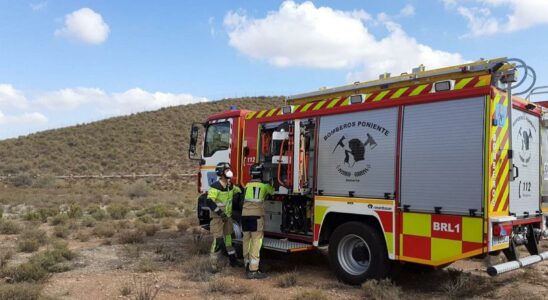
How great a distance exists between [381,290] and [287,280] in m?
1.55

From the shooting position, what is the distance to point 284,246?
792cm

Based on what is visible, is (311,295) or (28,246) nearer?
(311,295)

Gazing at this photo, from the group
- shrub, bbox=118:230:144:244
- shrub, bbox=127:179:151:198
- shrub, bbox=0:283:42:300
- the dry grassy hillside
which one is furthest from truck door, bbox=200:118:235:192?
the dry grassy hillside

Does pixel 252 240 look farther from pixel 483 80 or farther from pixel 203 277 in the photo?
pixel 483 80

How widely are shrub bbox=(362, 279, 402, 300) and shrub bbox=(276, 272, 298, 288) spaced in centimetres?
112

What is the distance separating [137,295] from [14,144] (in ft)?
149

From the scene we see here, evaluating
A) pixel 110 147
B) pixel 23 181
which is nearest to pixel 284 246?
pixel 23 181

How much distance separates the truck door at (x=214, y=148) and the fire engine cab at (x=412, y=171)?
116cm

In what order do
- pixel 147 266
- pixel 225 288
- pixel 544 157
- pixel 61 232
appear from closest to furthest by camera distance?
pixel 225 288
pixel 544 157
pixel 147 266
pixel 61 232

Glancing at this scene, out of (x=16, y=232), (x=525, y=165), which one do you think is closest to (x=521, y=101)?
(x=525, y=165)

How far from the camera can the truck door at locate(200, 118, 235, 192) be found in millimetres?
9680

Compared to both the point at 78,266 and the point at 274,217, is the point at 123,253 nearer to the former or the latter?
the point at 78,266

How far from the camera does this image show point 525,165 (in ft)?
22.2

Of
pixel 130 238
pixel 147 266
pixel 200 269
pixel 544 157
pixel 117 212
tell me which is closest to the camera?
pixel 544 157
